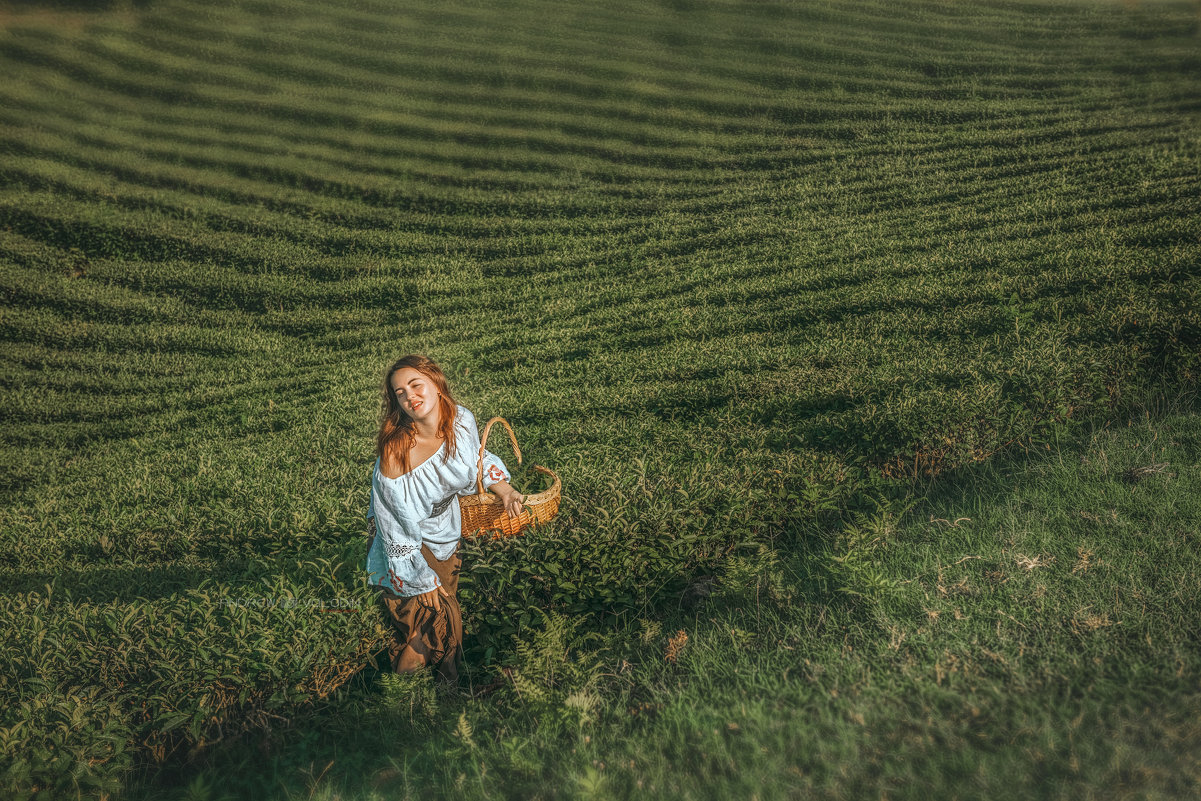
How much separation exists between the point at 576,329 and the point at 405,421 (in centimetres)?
628

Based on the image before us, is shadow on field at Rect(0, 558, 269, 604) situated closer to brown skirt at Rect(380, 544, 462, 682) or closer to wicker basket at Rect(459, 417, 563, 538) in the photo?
brown skirt at Rect(380, 544, 462, 682)

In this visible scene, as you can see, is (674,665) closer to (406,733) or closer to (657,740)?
(657,740)

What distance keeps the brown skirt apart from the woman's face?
727mm

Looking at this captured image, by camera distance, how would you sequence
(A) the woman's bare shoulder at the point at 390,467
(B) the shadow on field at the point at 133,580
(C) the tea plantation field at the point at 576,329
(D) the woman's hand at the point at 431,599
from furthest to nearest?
(B) the shadow on field at the point at 133,580 → (D) the woman's hand at the point at 431,599 → (A) the woman's bare shoulder at the point at 390,467 → (C) the tea plantation field at the point at 576,329

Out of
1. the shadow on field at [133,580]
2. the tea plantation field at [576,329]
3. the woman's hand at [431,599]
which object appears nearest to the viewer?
the tea plantation field at [576,329]

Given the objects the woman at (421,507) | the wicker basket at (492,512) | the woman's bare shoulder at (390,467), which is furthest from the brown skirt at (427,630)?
the woman's bare shoulder at (390,467)

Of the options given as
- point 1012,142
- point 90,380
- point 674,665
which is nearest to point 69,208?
point 90,380

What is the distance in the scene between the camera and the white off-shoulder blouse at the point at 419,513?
146 inches

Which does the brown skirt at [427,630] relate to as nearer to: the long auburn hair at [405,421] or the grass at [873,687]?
the grass at [873,687]

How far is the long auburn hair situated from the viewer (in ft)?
12.2

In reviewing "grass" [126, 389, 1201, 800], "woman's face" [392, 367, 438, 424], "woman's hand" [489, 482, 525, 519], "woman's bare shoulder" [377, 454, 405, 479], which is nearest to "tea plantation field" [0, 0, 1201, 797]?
"grass" [126, 389, 1201, 800]

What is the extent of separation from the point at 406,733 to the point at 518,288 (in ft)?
31.0

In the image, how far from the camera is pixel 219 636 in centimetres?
363

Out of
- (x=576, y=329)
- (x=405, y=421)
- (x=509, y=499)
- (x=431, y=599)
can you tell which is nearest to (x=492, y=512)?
(x=509, y=499)
